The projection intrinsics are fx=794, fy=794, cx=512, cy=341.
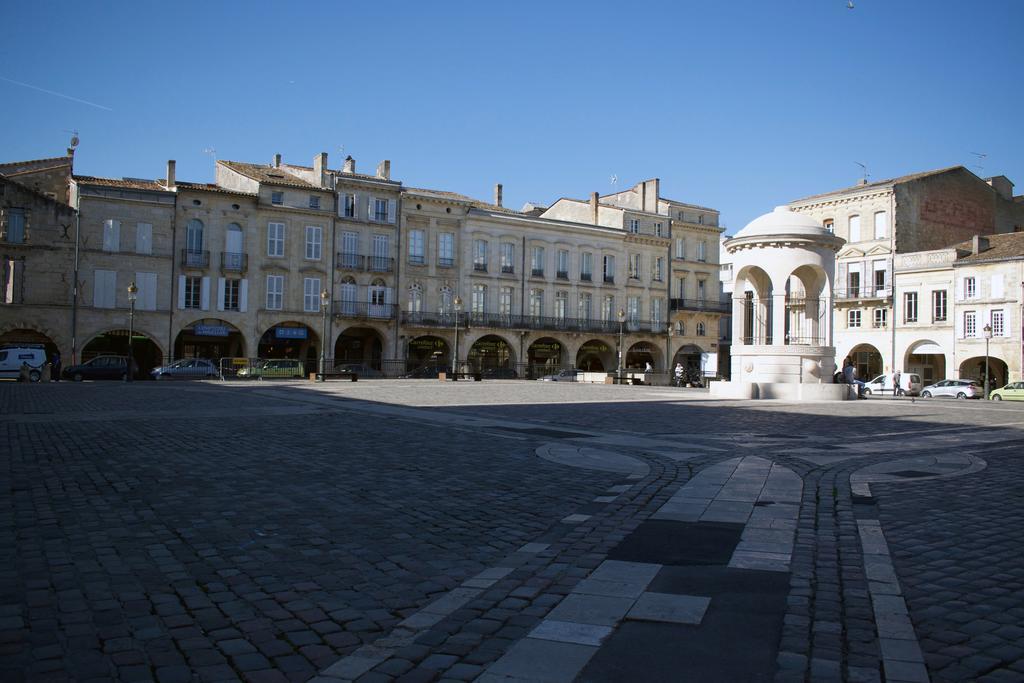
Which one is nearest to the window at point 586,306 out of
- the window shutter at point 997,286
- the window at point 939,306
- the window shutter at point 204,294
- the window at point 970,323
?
the window at point 939,306

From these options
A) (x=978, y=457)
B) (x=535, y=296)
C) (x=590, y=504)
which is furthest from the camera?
(x=535, y=296)

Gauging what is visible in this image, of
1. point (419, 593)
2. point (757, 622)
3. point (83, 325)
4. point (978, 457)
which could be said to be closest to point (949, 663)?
point (757, 622)

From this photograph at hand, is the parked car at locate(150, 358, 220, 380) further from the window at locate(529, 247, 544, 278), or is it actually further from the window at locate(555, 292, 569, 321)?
the window at locate(555, 292, 569, 321)

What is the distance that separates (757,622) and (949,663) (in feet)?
3.00

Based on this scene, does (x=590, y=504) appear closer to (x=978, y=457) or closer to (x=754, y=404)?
(x=978, y=457)

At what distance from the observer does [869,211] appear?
53.2 metres

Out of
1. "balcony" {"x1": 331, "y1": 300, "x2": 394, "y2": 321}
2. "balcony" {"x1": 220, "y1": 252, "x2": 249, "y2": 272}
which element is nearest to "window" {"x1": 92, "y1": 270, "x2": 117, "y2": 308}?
"balcony" {"x1": 220, "y1": 252, "x2": 249, "y2": 272}

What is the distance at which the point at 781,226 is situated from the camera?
29.3 meters

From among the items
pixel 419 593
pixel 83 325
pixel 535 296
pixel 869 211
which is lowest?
pixel 419 593

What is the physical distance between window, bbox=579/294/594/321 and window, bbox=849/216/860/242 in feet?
60.9

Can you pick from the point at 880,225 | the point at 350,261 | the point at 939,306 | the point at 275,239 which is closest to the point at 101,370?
the point at 275,239

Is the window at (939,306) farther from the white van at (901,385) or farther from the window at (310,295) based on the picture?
the window at (310,295)

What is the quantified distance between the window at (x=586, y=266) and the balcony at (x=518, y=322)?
3.24 m

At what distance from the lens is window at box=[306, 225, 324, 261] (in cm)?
4903
